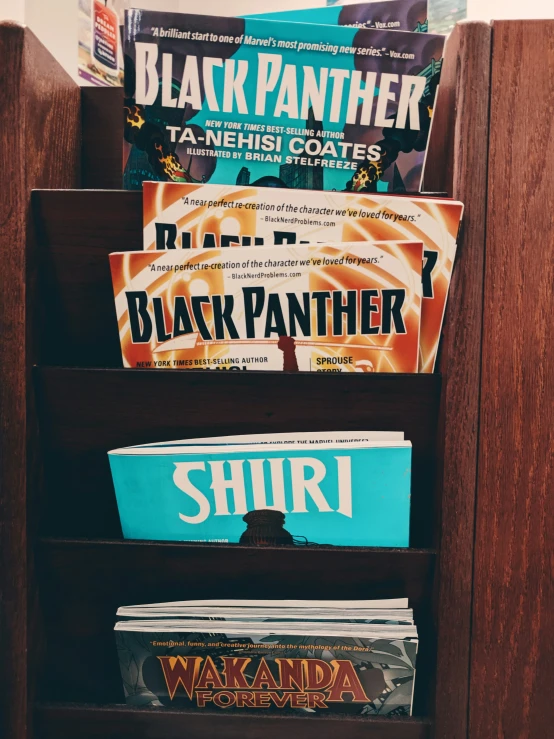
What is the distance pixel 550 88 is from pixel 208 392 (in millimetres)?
541

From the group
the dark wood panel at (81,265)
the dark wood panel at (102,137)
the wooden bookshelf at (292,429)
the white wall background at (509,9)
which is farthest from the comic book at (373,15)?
the white wall background at (509,9)

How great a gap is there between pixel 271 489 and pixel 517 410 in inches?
12.4

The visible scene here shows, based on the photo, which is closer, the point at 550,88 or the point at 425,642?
the point at 550,88


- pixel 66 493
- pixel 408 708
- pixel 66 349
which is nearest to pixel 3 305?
pixel 66 349

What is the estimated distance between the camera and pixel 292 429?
74 centimetres

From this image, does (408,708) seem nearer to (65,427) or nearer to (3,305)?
(65,427)

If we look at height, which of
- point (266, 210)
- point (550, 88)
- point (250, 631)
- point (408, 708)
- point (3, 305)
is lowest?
point (408, 708)

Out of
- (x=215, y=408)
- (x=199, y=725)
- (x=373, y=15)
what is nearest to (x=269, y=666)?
(x=199, y=725)

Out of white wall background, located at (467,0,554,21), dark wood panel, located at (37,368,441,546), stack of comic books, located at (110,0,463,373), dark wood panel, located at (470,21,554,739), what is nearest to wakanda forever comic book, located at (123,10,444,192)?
stack of comic books, located at (110,0,463,373)

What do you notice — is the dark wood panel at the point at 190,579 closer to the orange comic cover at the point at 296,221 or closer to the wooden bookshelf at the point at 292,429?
the wooden bookshelf at the point at 292,429

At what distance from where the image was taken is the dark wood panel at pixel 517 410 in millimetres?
673

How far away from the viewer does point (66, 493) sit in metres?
0.79

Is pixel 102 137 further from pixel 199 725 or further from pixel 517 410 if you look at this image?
pixel 199 725

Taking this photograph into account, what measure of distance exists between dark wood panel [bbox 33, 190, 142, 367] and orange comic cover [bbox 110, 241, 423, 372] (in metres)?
0.05
